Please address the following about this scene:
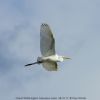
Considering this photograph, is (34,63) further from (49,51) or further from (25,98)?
(25,98)

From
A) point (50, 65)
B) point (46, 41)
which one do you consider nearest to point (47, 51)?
point (46, 41)

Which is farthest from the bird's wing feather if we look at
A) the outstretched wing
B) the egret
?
the outstretched wing

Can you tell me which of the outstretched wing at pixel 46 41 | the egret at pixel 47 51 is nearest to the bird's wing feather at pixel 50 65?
the egret at pixel 47 51

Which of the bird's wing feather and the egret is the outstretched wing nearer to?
the egret

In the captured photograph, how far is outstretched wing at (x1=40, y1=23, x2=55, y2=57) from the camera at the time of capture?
31.0m

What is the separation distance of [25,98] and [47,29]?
677 cm

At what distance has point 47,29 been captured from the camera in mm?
30984

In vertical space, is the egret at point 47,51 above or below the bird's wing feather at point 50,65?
above

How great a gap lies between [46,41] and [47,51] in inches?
47.5

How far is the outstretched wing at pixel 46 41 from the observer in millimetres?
31031

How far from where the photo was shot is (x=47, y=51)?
1277 inches

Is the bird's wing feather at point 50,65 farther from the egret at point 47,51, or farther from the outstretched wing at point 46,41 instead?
the outstretched wing at point 46,41

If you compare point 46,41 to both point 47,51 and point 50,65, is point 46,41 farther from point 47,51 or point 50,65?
point 50,65

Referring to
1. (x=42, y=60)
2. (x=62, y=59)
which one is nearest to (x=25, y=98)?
(x=42, y=60)
